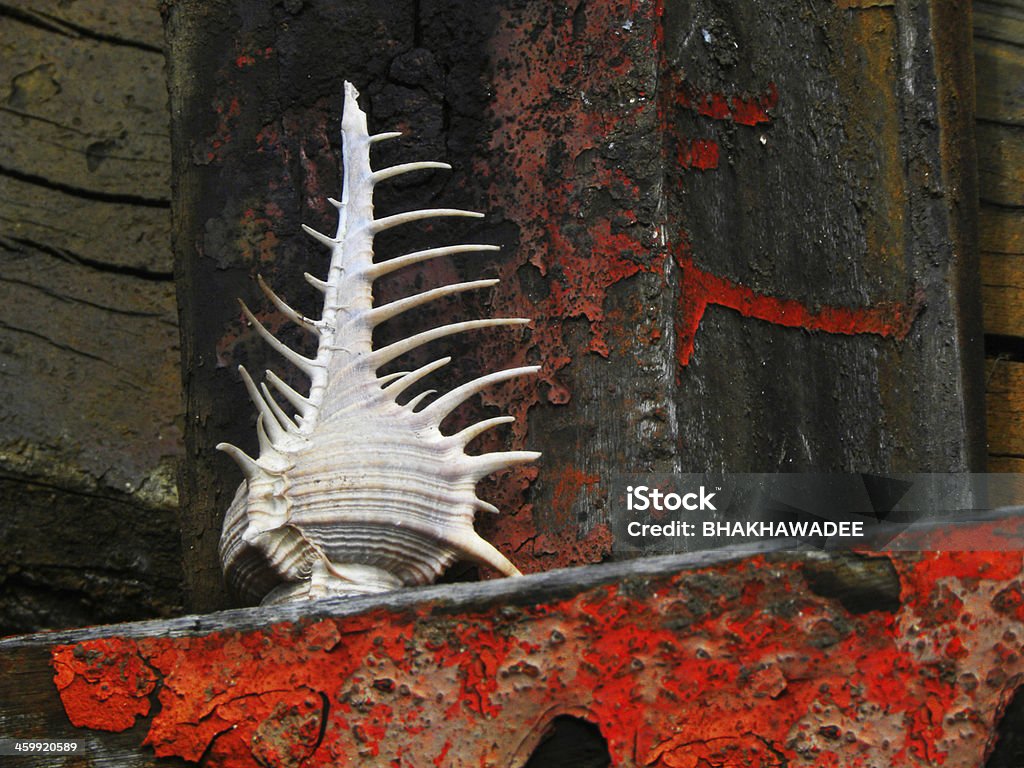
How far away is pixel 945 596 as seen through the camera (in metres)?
1.17

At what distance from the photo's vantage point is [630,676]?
1.22 metres

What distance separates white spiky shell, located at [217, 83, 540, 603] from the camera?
1.53m

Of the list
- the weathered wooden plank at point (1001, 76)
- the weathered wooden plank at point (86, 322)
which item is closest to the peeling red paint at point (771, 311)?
the weathered wooden plank at point (1001, 76)

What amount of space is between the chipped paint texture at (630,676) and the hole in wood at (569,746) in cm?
1

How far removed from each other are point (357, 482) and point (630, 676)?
424 mm

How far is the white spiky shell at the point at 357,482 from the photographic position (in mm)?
1532

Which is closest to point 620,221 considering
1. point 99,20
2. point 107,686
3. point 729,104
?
point 729,104

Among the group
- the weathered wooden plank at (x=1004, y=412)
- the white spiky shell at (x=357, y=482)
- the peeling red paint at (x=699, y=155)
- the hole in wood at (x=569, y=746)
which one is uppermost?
the peeling red paint at (x=699, y=155)

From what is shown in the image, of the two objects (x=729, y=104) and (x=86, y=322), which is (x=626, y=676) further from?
(x=86, y=322)

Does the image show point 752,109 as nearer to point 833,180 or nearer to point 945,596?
point 833,180

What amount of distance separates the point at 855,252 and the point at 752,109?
1.03ft

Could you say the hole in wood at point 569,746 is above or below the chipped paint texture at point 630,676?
below

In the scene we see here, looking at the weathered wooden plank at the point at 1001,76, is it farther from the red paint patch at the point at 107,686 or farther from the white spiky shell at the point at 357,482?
the red paint patch at the point at 107,686

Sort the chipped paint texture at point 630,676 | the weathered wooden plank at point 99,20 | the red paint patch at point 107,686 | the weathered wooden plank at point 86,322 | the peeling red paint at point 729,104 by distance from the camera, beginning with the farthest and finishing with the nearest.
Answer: the weathered wooden plank at point 99,20 → the weathered wooden plank at point 86,322 → the peeling red paint at point 729,104 → the red paint patch at point 107,686 → the chipped paint texture at point 630,676
